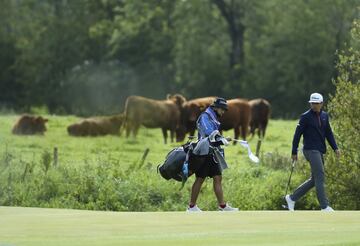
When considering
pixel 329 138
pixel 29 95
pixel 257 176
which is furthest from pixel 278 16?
pixel 329 138

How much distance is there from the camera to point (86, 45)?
8738 centimetres

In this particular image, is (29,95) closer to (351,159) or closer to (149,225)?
(351,159)

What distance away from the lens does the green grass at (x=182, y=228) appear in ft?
43.4

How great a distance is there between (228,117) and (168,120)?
3186 millimetres

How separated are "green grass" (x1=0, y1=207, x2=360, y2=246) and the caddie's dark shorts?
189 centimetres

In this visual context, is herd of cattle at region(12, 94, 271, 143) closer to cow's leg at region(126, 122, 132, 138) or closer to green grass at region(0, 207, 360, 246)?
cow's leg at region(126, 122, 132, 138)

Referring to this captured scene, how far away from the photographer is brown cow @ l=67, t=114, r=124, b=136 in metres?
46.2

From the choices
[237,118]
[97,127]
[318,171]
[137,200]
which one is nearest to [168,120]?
[97,127]

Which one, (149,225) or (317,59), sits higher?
(149,225)

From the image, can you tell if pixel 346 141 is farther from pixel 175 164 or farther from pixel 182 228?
pixel 182 228

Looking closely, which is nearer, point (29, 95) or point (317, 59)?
point (317, 59)

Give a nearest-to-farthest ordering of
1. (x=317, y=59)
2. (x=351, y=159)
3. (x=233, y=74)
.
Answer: (x=351, y=159), (x=317, y=59), (x=233, y=74)

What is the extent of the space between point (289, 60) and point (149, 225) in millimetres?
60815

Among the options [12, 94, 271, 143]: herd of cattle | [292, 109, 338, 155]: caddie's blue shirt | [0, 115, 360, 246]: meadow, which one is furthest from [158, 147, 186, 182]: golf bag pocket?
[12, 94, 271, 143]: herd of cattle
